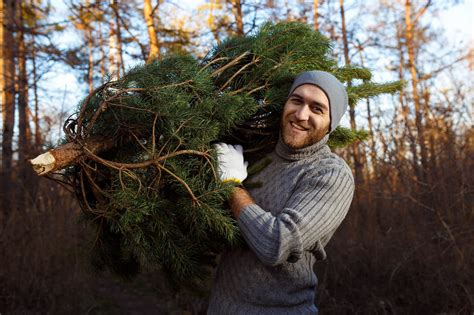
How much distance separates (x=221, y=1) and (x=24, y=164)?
4.97m

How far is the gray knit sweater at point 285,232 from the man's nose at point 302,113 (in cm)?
16

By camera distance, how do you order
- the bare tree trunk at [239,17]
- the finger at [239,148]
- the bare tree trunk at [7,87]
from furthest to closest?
the bare tree trunk at [239,17] → the bare tree trunk at [7,87] → the finger at [239,148]

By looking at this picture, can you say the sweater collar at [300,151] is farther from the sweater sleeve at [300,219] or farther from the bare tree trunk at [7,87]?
the bare tree trunk at [7,87]

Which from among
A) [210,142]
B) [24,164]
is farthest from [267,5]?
[210,142]

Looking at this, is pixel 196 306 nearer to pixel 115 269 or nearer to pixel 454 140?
pixel 115 269

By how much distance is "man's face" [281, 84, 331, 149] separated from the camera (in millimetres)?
→ 1885

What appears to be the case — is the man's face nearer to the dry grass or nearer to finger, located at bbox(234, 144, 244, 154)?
finger, located at bbox(234, 144, 244, 154)

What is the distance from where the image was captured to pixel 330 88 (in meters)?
1.91

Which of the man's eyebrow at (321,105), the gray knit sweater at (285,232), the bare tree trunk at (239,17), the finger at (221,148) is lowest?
the gray knit sweater at (285,232)

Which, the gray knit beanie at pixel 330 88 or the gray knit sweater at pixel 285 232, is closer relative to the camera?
the gray knit sweater at pixel 285 232

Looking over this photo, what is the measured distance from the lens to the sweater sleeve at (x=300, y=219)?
5.34 ft

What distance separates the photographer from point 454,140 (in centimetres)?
531

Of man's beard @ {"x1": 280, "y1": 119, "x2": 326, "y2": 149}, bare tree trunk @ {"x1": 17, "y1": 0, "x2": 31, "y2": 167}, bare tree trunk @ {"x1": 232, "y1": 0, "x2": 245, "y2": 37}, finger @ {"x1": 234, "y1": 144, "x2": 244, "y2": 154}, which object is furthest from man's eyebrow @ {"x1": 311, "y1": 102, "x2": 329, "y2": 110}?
bare tree trunk @ {"x1": 17, "y1": 0, "x2": 31, "y2": 167}

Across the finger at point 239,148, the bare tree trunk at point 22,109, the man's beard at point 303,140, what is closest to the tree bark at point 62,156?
the finger at point 239,148
